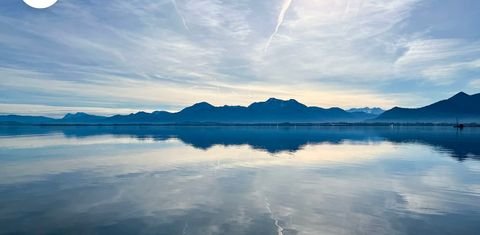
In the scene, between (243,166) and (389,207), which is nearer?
(389,207)

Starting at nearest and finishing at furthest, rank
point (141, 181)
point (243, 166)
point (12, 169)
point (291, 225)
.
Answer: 1. point (291, 225)
2. point (141, 181)
3. point (12, 169)
4. point (243, 166)

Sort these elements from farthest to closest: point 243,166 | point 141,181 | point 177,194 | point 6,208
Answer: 1. point 243,166
2. point 141,181
3. point 177,194
4. point 6,208

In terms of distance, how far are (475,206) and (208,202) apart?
1467cm

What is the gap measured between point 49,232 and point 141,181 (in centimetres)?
1253

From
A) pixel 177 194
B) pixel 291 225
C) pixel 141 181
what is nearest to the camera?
pixel 291 225

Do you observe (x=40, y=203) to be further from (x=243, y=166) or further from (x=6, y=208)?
(x=243, y=166)

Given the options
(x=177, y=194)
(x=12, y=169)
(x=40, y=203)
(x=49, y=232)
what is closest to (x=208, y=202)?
(x=177, y=194)

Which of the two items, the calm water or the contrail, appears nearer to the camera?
the contrail

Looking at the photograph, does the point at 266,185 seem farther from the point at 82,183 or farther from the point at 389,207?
the point at 82,183

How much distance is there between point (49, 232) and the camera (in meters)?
14.1

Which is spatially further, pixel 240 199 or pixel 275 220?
pixel 240 199

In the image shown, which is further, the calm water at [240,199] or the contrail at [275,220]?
the calm water at [240,199]

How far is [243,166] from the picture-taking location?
35.6 meters

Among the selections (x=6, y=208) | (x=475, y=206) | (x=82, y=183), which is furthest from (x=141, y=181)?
(x=475, y=206)
